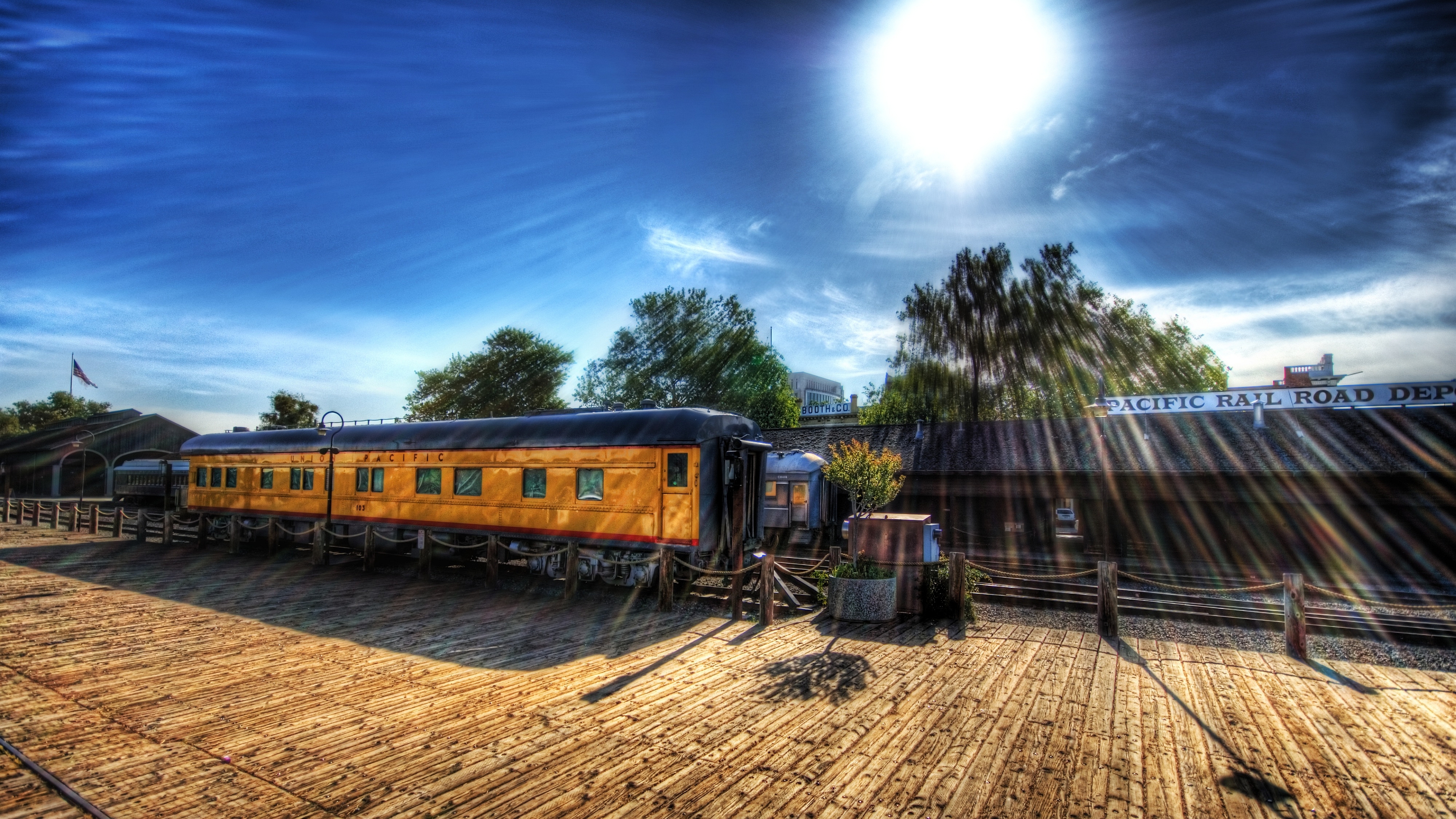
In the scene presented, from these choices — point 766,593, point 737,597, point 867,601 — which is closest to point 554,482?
point 737,597

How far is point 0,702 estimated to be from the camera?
620 centimetres

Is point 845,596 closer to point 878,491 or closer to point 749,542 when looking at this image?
point 878,491

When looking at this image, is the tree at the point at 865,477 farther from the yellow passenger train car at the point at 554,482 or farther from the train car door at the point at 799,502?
the train car door at the point at 799,502

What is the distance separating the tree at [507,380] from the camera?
2085 inches

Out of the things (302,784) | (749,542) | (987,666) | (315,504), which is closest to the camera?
(302,784)

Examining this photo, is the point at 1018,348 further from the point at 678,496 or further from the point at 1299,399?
the point at 678,496

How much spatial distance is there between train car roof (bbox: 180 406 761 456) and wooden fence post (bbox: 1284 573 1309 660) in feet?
27.2

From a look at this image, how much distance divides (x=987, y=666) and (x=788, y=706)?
2808 mm

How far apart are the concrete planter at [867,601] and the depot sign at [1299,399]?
17.9 meters

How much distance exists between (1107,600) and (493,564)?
10.4 metres

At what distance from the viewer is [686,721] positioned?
590 cm

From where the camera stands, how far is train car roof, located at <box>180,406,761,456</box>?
1232 cm

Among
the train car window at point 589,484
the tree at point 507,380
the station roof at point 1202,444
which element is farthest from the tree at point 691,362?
the train car window at point 589,484

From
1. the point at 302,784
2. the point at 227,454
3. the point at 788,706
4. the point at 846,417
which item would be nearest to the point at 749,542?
the point at 788,706
